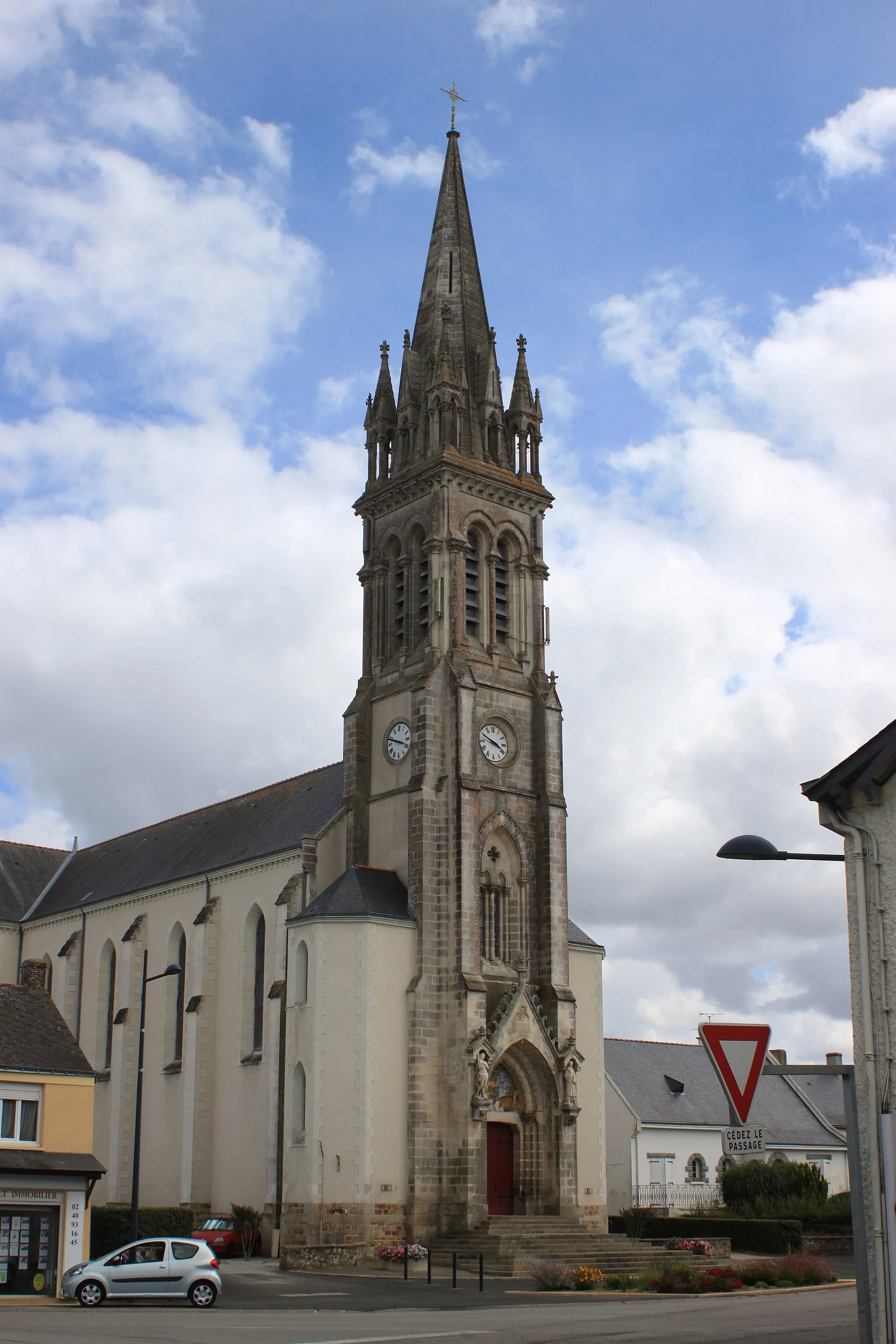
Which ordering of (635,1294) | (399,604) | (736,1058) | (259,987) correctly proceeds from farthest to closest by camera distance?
1. (399,604)
2. (259,987)
3. (635,1294)
4. (736,1058)

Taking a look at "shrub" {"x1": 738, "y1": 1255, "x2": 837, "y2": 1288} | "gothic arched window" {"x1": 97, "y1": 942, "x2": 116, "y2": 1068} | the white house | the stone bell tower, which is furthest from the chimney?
the white house

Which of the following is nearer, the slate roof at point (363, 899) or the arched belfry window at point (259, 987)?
the slate roof at point (363, 899)

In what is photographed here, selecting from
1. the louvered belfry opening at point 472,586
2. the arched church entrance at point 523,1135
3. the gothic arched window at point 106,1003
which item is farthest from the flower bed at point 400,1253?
the louvered belfry opening at point 472,586

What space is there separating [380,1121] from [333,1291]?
9082mm

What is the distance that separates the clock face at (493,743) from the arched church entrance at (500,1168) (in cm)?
1057

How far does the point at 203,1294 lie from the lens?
26.0 meters

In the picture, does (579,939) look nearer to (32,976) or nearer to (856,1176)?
(32,976)

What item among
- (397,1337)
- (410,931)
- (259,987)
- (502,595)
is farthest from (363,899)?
(397,1337)

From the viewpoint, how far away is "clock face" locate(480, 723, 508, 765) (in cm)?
4288

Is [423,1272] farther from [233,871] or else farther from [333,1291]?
[233,871]

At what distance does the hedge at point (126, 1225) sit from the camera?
33.1 m

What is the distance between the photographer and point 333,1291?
28.9 meters

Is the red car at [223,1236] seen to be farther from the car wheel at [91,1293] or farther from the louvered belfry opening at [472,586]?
the louvered belfry opening at [472,586]

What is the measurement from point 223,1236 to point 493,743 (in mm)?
15909
